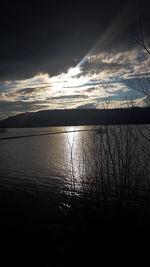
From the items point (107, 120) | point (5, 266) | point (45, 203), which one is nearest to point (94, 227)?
point (5, 266)

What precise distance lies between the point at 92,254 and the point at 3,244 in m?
5.40

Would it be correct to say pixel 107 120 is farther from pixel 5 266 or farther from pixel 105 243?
pixel 5 266

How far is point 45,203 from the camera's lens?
55.9 feet

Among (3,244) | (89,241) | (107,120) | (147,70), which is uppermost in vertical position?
(147,70)

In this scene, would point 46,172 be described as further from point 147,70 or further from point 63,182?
point 147,70

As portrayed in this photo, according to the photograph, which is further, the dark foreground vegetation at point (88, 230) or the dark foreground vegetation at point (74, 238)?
the dark foreground vegetation at point (88, 230)

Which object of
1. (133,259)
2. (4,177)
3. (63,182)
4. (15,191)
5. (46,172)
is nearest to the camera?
(133,259)

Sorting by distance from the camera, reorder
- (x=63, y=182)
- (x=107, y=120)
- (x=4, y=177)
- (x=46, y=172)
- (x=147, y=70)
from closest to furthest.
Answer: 1. (x=147, y=70)
2. (x=107, y=120)
3. (x=63, y=182)
4. (x=4, y=177)
5. (x=46, y=172)

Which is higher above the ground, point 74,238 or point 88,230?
point 88,230

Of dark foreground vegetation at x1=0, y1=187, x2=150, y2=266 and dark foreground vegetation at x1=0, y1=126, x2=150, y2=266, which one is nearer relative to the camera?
dark foreground vegetation at x1=0, y1=187, x2=150, y2=266

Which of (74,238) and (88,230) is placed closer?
(74,238)

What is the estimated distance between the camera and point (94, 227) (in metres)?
10.8

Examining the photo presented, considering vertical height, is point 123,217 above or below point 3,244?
above

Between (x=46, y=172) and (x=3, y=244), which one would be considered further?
(x=46, y=172)
